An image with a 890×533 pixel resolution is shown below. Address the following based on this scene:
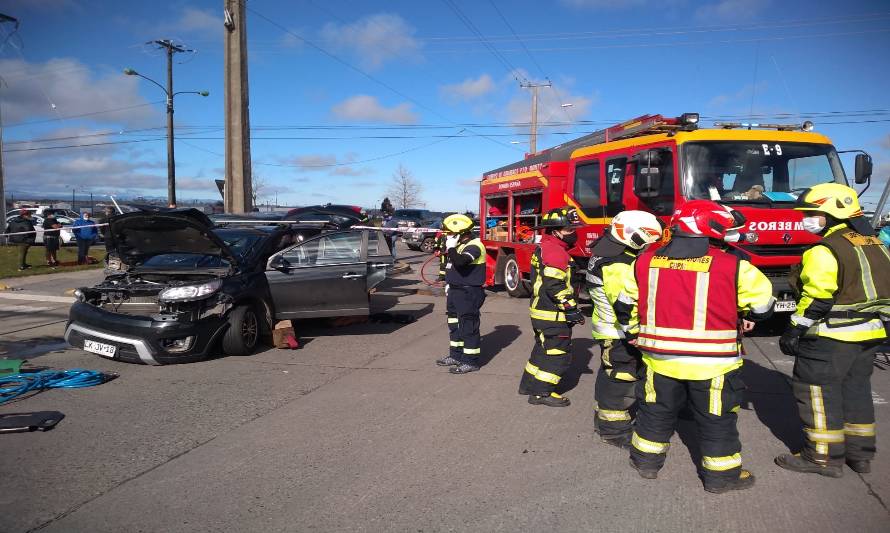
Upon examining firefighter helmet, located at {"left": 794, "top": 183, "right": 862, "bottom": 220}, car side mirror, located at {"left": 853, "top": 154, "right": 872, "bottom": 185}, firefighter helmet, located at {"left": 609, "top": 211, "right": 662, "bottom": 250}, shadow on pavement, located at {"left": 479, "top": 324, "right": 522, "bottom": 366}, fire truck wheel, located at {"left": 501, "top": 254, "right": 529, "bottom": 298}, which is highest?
car side mirror, located at {"left": 853, "top": 154, "right": 872, "bottom": 185}

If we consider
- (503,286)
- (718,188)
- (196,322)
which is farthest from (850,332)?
(503,286)

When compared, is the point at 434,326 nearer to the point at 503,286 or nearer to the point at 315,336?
the point at 315,336

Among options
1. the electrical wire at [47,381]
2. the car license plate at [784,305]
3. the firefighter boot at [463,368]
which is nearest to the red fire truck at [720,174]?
the car license plate at [784,305]

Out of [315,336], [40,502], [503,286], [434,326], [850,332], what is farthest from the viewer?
[503,286]

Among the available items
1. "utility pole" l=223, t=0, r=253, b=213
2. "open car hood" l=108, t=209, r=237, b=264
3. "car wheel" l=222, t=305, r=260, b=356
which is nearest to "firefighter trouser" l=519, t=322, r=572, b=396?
"car wheel" l=222, t=305, r=260, b=356

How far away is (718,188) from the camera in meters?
7.33

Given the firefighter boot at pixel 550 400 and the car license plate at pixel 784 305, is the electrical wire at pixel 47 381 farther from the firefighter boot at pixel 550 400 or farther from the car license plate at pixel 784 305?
the car license plate at pixel 784 305

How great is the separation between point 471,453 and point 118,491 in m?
2.24

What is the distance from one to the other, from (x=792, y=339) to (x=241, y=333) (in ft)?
18.4

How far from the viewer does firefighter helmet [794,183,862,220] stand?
3645mm

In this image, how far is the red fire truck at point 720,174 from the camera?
23.2ft

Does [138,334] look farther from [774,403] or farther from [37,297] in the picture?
[37,297]

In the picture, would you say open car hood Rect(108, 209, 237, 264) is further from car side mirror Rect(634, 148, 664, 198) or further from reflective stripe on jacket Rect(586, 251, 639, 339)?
car side mirror Rect(634, 148, 664, 198)

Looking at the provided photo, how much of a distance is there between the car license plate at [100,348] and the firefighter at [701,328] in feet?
18.2
